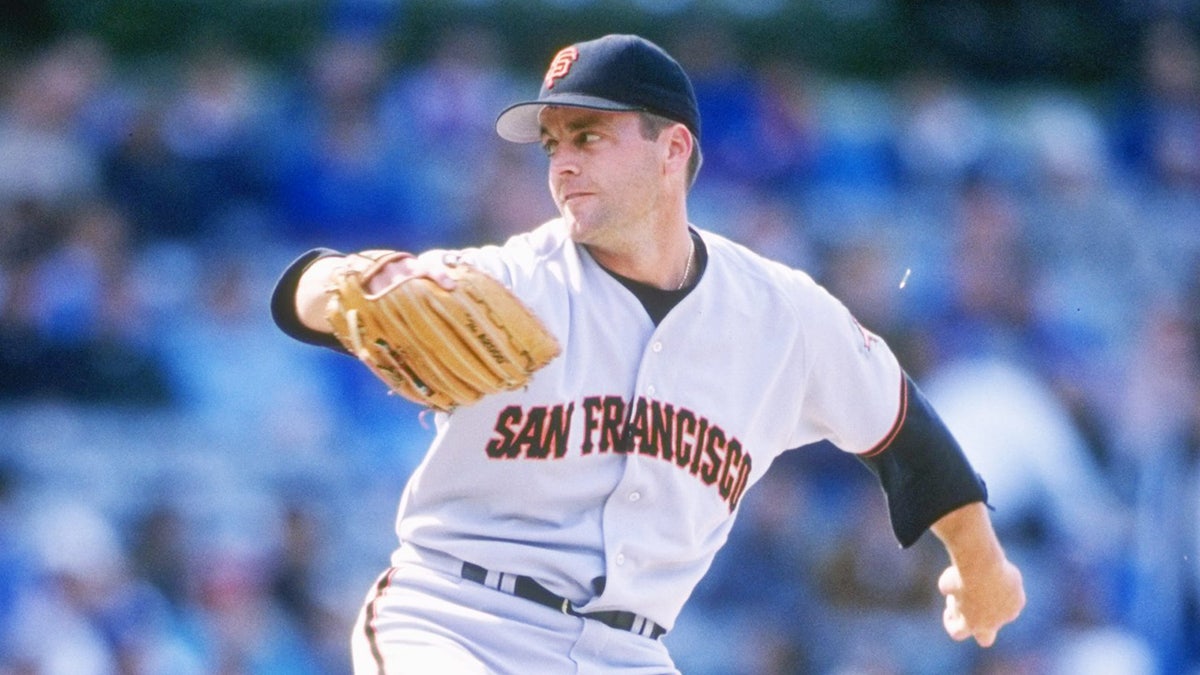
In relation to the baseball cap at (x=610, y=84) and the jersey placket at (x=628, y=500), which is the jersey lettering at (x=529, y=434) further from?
the baseball cap at (x=610, y=84)

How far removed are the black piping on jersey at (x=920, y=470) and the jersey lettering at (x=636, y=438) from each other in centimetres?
38

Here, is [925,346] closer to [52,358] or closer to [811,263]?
[811,263]

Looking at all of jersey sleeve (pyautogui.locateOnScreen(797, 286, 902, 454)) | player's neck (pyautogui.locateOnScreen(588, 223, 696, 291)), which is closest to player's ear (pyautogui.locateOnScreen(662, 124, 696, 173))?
player's neck (pyautogui.locateOnScreen(588, 223, 696, 291))

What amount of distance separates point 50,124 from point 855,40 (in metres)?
4.82

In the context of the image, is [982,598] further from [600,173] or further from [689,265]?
[600,173]

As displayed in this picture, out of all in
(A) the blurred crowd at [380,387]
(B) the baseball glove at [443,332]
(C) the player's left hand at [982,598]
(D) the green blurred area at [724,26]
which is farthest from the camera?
(D) the green blurred area at [724,26]

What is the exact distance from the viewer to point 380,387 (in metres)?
7.69

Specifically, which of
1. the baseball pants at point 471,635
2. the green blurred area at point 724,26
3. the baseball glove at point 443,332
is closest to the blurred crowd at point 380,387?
the green blurred area at point 724,26

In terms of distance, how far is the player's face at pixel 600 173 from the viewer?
3.53m

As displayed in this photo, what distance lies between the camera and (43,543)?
6.70 m

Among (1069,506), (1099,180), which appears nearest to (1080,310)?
(1099,180)

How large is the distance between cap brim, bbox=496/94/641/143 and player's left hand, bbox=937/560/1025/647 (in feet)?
4.02

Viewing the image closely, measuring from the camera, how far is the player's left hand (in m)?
3.81

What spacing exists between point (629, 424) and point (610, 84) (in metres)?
0.66
